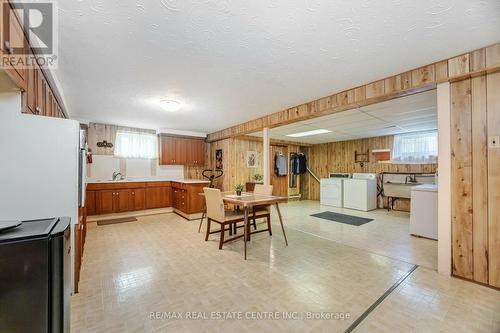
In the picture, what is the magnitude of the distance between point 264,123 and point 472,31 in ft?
10.1

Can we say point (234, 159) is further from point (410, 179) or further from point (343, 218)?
point (410, 179)

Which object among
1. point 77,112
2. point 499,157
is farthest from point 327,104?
point 77,112

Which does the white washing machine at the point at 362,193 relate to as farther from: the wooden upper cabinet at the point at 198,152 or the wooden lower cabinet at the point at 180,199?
the wooden lower cabinet at the point at 180,199

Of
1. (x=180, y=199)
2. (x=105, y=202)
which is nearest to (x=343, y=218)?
(x=180, y=199)

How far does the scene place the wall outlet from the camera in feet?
6.42

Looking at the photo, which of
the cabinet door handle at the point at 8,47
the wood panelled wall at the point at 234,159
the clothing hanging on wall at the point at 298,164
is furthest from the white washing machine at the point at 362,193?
the cabinet door handle at the point at 8,47

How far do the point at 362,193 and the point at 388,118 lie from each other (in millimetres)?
2384

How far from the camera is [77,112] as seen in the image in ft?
13.7

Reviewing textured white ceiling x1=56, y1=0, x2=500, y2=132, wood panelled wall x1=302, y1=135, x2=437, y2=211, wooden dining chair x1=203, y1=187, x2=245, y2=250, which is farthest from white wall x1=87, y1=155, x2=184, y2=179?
wood panelled wall x1=302, y1=135, x2=437, y2=211

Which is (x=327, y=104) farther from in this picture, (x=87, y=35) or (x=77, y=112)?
(x=77, y=112)

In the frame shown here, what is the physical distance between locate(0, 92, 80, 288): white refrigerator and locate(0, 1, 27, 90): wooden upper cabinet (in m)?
0.20

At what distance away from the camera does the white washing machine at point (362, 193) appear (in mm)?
5801

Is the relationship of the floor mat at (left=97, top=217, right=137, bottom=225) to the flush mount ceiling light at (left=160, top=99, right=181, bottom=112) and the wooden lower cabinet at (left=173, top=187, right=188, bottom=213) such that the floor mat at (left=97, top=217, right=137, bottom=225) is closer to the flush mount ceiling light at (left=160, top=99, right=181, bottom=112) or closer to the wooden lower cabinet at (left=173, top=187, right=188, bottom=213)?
the wooden lower cabinet at (left=173, top=187, right=188, bottom=213)

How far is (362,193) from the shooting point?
5.85 meters
